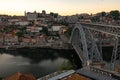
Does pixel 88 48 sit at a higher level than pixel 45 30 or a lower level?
higher

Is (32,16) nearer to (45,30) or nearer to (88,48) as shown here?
(45,30)

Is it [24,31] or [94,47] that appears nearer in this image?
[94,47]

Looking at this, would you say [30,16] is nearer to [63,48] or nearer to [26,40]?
[26,40]

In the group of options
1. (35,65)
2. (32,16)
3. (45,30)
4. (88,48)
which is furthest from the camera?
(32,16)

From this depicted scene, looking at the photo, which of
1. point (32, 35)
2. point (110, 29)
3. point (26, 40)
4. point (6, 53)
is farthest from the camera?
point (32, 35)

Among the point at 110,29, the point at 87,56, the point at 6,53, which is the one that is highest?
the point at 110,29

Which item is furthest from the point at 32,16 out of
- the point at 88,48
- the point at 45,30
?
the point at 88,48

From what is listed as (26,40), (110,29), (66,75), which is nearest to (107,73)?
(66,75)

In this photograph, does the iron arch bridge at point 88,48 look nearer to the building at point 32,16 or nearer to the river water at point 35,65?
the river water at point 35,65

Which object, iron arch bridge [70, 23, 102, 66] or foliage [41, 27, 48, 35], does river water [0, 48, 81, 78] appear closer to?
iron arch bridge [70, 23, 102, 66]

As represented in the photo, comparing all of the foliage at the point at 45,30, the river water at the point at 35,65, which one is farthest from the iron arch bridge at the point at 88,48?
the foliage at the point at 45,30

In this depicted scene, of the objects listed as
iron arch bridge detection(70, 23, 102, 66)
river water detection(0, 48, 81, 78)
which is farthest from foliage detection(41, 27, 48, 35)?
iron arch bridge detection(70, 23, 102, 66)
